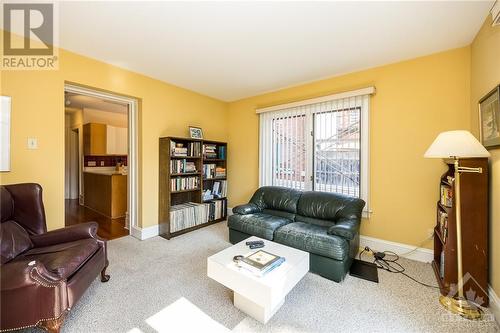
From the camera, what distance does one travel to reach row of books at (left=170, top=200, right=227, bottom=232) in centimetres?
340

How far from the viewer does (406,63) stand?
272cm

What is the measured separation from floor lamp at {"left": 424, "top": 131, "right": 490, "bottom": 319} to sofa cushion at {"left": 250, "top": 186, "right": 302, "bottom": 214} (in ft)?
5.73

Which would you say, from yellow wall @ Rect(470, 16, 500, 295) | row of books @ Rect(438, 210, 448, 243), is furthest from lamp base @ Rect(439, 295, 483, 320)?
row of books @ Rect(438, 210, 448, 243)

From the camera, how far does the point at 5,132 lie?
2189 millimetres

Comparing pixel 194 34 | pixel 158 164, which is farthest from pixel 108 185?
pixel 194 34

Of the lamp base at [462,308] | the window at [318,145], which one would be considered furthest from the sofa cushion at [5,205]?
the lamp base at [462,308]

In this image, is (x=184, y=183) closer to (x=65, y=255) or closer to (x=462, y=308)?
(x=65, y=255)

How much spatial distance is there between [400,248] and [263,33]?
3069 mm

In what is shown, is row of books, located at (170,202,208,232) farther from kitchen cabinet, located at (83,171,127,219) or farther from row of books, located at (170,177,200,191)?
kitchen cabinet, located at (83,171,127,219)

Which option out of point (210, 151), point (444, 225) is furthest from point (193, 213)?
point (444, 225)

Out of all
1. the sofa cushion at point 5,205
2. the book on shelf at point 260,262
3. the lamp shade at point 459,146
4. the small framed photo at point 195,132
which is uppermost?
the small framed photo at point 195,132

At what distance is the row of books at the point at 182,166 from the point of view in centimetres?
351

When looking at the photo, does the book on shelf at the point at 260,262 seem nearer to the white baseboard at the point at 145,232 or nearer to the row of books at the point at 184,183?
the row of books at the point at 184,183

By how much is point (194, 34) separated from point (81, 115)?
489 cm
